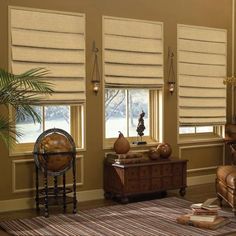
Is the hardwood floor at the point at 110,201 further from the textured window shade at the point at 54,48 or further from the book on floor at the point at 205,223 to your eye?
the textured window shade at the point at 54,48

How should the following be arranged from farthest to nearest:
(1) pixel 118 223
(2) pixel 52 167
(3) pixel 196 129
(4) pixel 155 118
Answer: (3) pixel 196 129
(4) pixel 155 118
(2) pixel 52 167
(1) pixel 118 223

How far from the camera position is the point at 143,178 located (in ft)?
21.0

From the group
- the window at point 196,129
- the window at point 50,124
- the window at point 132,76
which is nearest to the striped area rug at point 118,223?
the window at point 50,124

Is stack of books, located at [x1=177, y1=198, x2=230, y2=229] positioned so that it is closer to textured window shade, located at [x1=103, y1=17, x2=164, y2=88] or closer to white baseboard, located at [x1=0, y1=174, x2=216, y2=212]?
white baseboard, located at [x1=0, y1=174, x2=216, y2=212]

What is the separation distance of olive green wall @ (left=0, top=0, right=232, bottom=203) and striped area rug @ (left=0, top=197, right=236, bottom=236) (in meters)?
0.74

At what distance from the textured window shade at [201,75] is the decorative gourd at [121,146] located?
130 centimetres

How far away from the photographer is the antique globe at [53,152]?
5.62 meters

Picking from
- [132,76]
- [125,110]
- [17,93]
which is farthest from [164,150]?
[17,93]

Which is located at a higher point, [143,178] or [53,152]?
[53,152]

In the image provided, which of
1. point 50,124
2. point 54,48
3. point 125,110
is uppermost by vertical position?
point 54,48

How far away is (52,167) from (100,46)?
1.89 metres

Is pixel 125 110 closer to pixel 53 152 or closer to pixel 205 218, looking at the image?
pixel 53 152

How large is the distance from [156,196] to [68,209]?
139 cm

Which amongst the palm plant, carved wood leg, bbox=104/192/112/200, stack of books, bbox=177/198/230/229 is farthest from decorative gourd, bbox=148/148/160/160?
the palm plant
